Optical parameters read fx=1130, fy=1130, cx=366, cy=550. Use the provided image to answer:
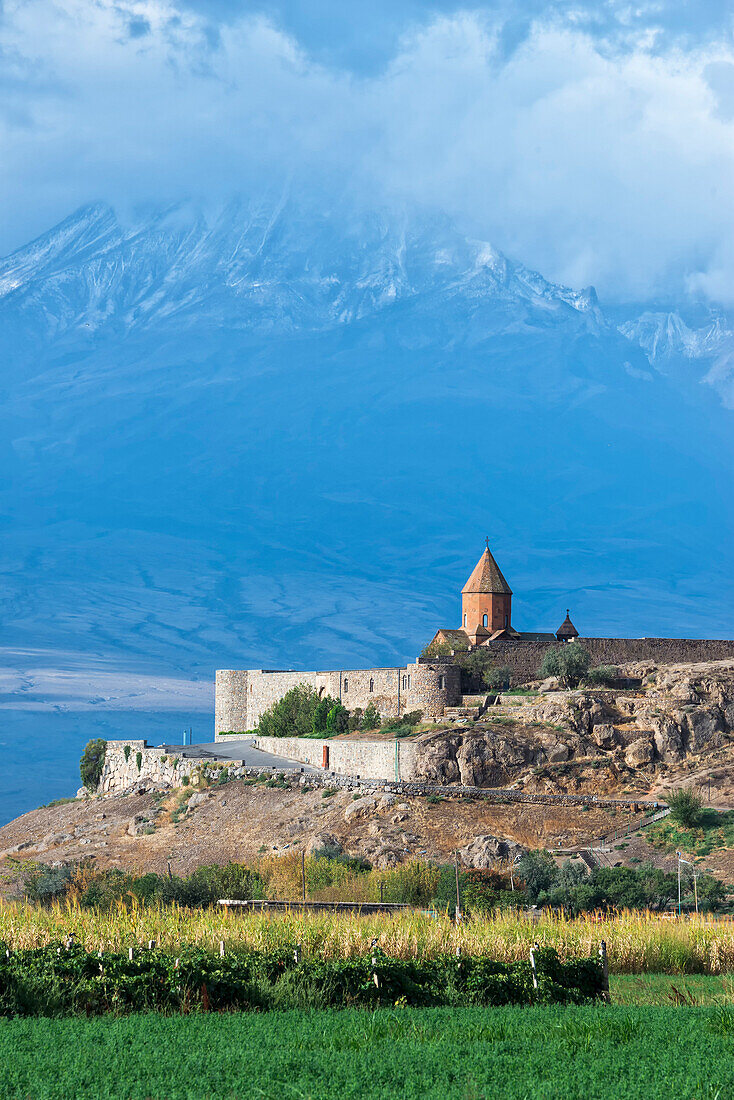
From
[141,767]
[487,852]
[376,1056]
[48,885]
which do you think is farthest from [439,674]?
[376,1056]

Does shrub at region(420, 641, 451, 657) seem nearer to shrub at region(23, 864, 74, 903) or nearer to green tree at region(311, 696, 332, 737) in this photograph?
green tree at region(311, 696, 332, 737)

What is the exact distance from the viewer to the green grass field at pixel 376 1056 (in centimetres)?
1216

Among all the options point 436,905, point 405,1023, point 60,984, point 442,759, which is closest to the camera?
point 405,1023

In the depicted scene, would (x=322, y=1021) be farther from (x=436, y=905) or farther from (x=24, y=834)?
(x=24, y=834)

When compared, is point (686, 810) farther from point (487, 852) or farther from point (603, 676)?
point (603, 676)

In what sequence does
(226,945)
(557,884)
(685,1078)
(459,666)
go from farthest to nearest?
(459,666) → (557,884) → (226,945) → (685,1078)

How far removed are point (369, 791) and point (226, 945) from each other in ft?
68.4

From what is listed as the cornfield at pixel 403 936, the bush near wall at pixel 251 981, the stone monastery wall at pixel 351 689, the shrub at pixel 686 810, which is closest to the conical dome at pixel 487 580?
the stone monastery wall at pixel 351 689

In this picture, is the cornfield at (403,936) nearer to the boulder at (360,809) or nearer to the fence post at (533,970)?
the fence post at (533,970)

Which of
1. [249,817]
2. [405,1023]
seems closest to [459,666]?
[249,817]

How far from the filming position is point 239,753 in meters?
52.3

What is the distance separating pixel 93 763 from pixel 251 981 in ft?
147

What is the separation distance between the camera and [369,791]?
1554 inches

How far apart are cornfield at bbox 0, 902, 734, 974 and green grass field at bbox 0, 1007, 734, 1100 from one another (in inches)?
104
